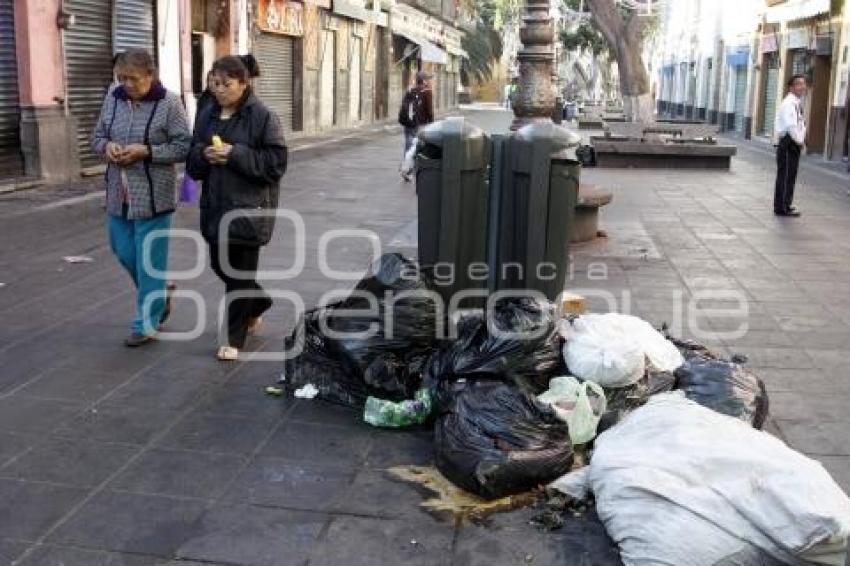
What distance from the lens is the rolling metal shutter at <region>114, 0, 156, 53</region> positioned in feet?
48.7

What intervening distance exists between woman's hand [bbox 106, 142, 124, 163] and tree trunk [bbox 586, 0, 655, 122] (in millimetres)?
14010

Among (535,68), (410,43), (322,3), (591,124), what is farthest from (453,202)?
(410,43)

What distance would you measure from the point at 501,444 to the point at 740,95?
3410cm

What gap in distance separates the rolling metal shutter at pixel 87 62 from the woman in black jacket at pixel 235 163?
30.6ft

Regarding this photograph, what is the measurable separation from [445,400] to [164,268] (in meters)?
2.10

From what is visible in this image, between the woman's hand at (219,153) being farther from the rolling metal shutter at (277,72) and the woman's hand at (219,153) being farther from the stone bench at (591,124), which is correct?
the stone bench at (591,124)

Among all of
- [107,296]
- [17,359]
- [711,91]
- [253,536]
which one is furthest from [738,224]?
[711,91]

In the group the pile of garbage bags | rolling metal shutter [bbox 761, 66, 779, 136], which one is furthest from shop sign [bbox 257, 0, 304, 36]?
the pile of garbage bags

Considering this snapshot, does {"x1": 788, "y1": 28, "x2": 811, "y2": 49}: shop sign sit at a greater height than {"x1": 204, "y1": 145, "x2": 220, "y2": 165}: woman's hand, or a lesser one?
greater

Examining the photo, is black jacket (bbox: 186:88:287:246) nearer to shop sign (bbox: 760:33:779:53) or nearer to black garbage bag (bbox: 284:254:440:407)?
black garbage bag (bbox: 284:254:440:407)

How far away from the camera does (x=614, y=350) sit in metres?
4.14

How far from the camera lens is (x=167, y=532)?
3.29 meters

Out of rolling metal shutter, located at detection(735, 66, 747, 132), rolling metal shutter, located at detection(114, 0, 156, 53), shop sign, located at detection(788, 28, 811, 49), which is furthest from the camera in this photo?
rolling metal shutter, located at detection(735, 66, 747, 132)

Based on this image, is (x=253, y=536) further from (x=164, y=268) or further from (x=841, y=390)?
(x=841, y=390)
